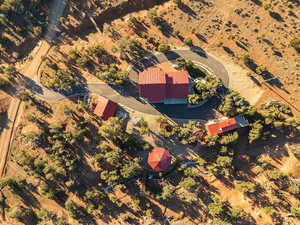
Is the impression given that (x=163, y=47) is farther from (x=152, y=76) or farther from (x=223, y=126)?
(x=223, y=126)

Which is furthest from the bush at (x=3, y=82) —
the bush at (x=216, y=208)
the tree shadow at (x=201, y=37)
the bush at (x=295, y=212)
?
the bush at (x=295, y=212)

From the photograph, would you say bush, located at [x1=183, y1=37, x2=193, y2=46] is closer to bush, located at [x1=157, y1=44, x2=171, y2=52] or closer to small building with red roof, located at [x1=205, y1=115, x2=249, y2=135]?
bush, located at [x1=157, y1=44, x2=171, y2=52]

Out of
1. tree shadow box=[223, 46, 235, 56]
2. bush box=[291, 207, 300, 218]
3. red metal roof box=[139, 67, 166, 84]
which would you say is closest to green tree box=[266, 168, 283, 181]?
bush box=[291, 207, 300, 218]

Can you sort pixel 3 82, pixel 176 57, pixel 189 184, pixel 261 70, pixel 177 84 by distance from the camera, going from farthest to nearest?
pixel 176 57 < pixel 3 82 < pixel 261 70 < pixel 177 84 < pixel 189 184

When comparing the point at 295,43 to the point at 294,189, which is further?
the point at 295,43

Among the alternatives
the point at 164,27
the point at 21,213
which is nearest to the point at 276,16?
the point at 164,27
